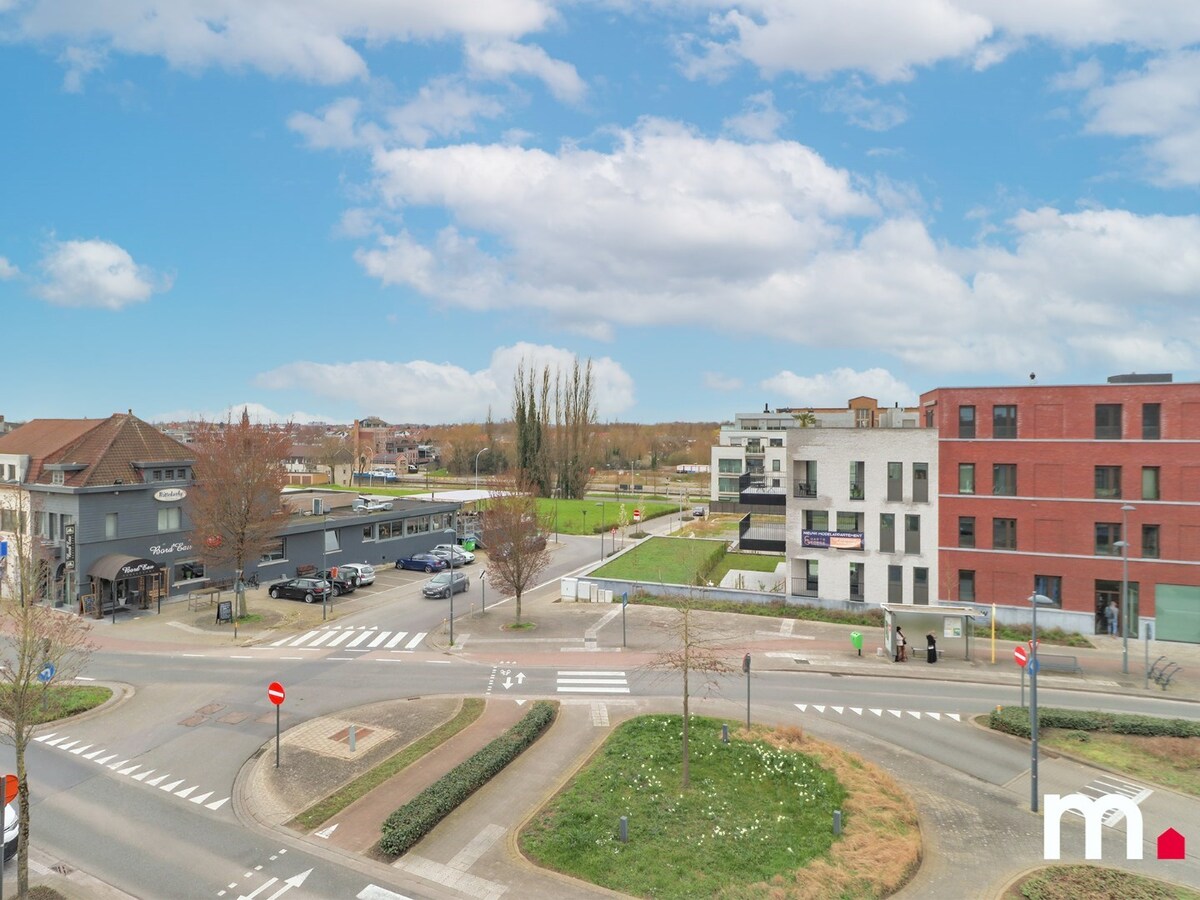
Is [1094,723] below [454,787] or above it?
below

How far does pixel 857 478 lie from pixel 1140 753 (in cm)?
1894

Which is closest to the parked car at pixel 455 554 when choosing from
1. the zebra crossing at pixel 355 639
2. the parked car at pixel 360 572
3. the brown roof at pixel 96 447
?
the parked car at pixel 360 572

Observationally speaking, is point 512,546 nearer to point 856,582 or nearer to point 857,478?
point 856,582

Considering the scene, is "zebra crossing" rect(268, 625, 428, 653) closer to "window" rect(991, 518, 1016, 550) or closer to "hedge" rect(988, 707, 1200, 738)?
"hedge" rect(988, 707, 1200, 738)

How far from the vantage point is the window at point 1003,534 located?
35.8m

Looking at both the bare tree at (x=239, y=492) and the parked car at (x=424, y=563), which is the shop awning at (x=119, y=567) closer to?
the bare tree at (x=239, y=492)

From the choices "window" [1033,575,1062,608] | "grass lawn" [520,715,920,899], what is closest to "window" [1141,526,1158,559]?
"window" [1033,575,1062,608]

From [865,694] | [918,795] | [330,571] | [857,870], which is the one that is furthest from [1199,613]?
[330,571]

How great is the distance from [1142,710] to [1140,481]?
13649 millimetres

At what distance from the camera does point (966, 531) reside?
3647 centimetres

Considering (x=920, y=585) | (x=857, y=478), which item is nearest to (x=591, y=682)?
(x=857, y=478)

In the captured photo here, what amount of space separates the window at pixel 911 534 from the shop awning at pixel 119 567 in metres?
41.3

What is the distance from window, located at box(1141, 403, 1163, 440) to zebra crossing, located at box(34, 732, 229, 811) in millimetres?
40769

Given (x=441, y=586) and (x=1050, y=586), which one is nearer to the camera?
(x=1050, y=586)
